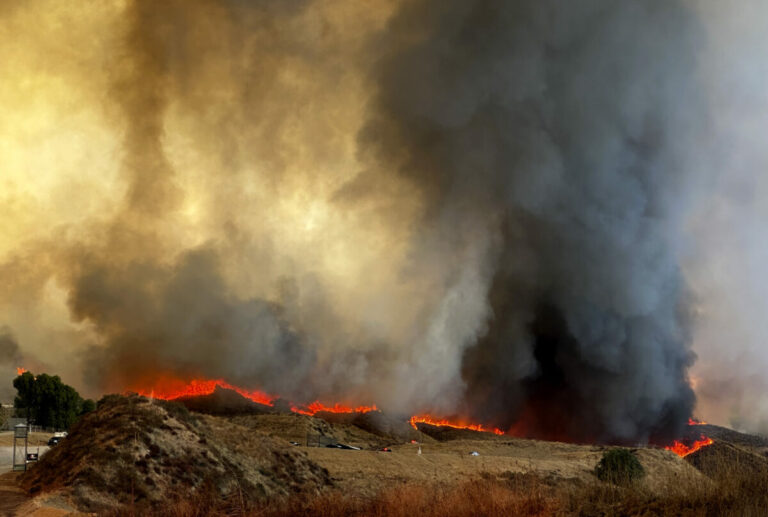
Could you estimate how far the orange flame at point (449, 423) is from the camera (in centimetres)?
7381

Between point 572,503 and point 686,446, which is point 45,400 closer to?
point 686,446

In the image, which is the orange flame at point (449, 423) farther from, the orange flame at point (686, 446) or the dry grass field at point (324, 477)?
the orange flame at point (686, 446)

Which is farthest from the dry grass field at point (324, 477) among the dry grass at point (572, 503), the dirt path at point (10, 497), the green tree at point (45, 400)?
the green tree at point (45, 400)

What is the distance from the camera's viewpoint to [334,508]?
50.8 feet

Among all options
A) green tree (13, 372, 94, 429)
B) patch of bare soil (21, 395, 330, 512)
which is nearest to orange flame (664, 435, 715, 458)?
patch of bare soil (21, 395, 330, 512)

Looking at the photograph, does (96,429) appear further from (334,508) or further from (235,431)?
(334,508)

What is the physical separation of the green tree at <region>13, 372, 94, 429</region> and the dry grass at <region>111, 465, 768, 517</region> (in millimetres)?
86916

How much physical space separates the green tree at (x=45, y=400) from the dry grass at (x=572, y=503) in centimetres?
8692

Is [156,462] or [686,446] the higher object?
[686,446]

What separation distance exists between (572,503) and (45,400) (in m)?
97.2

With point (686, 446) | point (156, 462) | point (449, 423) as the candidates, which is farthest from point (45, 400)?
point (686, 446)

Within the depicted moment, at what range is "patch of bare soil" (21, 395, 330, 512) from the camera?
23.2m

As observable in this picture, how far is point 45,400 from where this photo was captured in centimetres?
9206

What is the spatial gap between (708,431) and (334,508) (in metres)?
84.5
